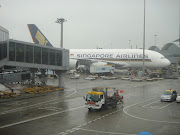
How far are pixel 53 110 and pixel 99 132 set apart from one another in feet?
29.4

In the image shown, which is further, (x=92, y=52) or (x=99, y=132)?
(x=92, y=52)

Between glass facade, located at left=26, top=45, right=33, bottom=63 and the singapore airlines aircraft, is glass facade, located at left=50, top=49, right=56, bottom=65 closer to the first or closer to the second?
glass facade, located at left=26, top=45, right=33, bottom=63

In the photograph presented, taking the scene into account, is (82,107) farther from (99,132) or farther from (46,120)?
(99,132)

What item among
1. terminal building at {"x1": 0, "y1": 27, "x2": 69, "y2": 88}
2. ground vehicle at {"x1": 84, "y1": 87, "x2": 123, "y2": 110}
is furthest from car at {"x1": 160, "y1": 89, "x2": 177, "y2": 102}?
terminal building at {"x1": 0, "y1": 27, "x2": 69, "y2": 88}

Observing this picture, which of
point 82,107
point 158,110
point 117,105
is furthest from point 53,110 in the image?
point 158,110

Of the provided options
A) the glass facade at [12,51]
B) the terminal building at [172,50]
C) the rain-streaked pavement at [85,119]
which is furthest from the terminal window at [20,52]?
the terminal building at [172,50]

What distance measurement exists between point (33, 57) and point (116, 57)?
1693 inches

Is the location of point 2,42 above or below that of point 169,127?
above

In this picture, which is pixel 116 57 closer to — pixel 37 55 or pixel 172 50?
pixel 37 55

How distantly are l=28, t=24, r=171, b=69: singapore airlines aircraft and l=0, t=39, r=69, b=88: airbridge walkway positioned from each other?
2816 centimetres

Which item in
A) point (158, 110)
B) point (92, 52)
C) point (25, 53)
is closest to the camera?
point (158, 110)

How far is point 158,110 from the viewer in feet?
74.9

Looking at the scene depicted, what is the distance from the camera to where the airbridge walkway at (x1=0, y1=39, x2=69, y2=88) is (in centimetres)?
3116

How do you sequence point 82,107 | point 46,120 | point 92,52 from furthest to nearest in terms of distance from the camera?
point 92,52 < point 82,107 < point 46,120
